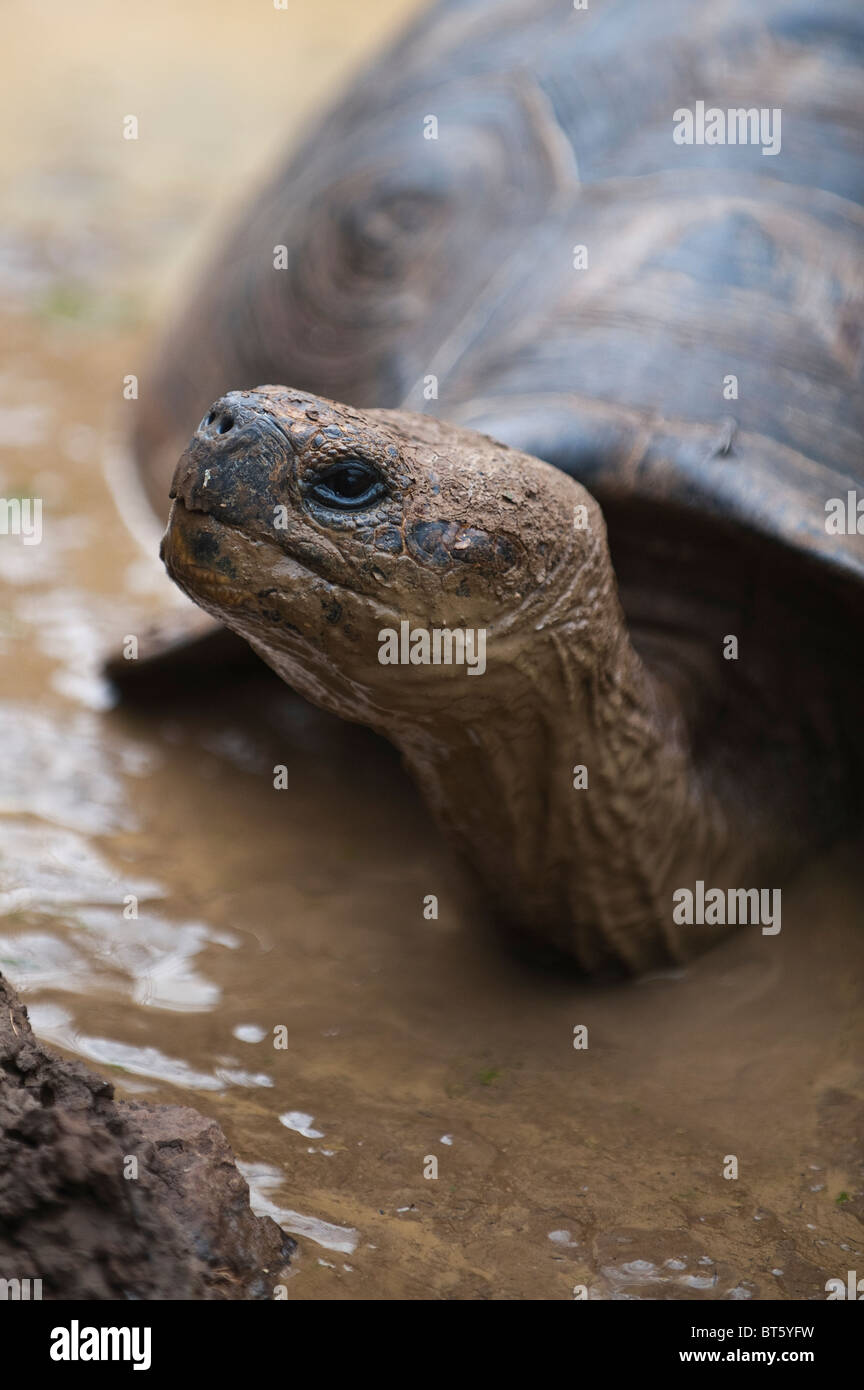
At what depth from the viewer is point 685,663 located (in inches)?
117

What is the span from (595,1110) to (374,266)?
7.64 ft

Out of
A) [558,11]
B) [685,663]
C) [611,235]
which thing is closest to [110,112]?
[558,11]

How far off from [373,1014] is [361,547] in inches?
39.7

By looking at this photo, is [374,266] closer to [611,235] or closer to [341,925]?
[611,235]
